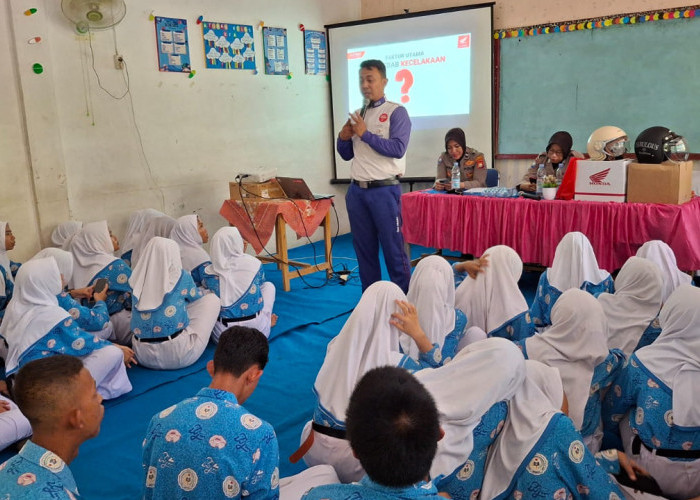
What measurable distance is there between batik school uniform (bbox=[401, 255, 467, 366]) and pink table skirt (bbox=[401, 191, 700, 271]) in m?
1.95

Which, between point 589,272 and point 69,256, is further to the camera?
point 69,256

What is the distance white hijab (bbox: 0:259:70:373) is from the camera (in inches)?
112

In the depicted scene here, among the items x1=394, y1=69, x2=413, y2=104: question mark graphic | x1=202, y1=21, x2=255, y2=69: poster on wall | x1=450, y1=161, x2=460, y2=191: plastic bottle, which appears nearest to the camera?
x1=450, y1=161, x2=460, y2=191: plastic bottle

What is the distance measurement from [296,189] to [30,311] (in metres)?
2.67

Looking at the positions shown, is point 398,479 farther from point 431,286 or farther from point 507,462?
point 431,286

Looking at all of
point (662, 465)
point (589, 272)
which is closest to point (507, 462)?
point (662, 465)

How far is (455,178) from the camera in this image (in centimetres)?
495

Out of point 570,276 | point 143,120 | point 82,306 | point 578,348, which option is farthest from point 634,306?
point 143,120

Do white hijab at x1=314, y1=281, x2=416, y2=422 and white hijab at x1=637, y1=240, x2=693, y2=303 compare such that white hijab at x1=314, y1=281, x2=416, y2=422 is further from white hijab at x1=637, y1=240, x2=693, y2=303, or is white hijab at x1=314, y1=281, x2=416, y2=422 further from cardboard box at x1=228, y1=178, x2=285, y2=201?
cardboard box at x1=228, y1=178, x2=285, y2=201

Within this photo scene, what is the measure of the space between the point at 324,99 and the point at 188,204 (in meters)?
2.19

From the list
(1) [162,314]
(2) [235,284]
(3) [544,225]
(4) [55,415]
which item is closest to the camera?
(4) [55,415]

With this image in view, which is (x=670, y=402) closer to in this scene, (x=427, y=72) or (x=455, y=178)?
(x=455, y=178)

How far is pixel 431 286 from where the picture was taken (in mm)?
2438

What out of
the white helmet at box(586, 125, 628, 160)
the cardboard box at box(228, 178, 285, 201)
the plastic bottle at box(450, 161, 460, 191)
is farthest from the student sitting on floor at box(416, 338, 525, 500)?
the cardboard box at box(228, 178, 285, 201)
